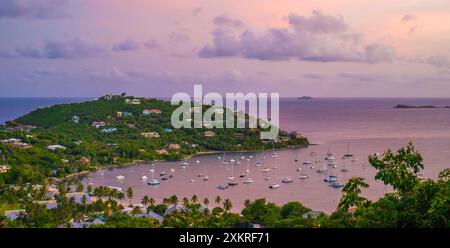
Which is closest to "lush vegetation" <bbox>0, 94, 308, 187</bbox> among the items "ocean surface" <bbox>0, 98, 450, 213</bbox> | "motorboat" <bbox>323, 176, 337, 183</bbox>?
"ocean surface" <bbox>0, 98, 450, 213</bbox>

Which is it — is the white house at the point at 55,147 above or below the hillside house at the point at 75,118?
below

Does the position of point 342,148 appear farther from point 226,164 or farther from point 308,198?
point 308,198

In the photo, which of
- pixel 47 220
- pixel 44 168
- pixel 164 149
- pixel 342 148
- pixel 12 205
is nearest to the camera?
pixel 47 220

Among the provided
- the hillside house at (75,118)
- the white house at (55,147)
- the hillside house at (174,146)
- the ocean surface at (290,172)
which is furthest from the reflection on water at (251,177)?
the hillside house at (75,118)

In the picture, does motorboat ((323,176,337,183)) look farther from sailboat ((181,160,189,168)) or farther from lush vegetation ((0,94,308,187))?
lush vegetation ((0,94,308,187))

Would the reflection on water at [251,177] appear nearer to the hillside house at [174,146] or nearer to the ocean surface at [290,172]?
the ocean surface at [290,172]

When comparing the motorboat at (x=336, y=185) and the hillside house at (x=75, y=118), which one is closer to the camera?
the motorboat at (x=336, y=185)
